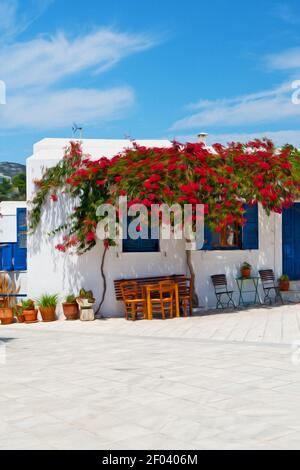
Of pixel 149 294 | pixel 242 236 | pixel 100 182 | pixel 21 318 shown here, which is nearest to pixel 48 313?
pixel 21 318

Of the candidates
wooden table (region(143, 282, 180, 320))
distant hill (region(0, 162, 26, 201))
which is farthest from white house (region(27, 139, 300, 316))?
distant hill (region(0, 162, 26, 201))

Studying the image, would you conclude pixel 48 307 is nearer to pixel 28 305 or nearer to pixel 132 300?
pixel 28 305

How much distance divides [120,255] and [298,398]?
8.00 meters

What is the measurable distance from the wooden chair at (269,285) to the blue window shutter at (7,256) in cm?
670

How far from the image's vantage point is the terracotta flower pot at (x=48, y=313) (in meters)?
→ 13.8

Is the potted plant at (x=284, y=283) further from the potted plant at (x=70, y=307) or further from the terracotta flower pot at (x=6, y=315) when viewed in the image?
the terracotta flower pot at (x=6, y=315)

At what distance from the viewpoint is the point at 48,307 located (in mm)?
13812

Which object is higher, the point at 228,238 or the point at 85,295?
the point at 228,238

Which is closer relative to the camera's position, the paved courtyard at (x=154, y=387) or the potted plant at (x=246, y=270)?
the paved courtyard at (x=154, y=387)

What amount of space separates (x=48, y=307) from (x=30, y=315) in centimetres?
50

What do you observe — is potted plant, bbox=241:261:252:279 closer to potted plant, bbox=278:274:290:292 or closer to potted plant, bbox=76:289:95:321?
potted plant, bbox=278:274:290:292

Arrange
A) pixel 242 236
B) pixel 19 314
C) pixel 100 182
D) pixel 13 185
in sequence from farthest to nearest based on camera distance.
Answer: pixel 13 185 → pixel 242 236 → pixel 19 314 → pixel 100 182

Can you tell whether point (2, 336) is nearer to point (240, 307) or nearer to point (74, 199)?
point (74, 199)

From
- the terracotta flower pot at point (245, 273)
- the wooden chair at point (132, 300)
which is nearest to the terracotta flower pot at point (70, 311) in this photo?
the wooden chair at point (132, 300)
